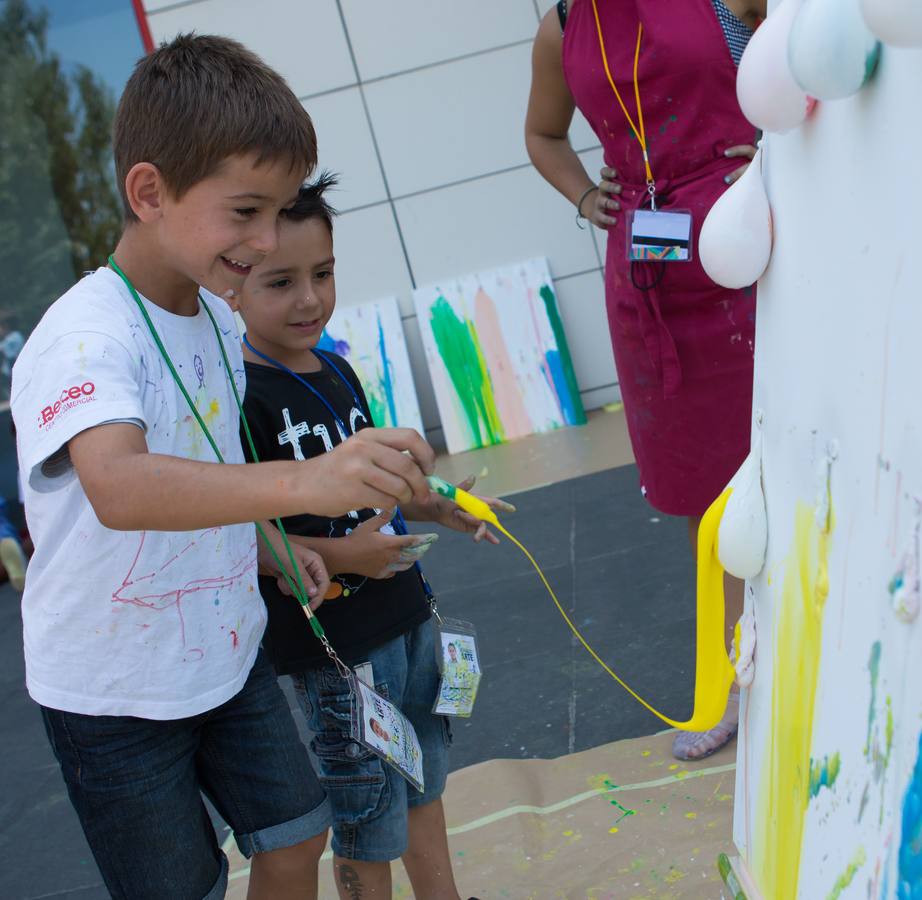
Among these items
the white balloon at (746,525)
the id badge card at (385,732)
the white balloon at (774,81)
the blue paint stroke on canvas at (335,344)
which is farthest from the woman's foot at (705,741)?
the blue paint stroke on canvas at (335,344)

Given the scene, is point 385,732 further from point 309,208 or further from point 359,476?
point 309,208

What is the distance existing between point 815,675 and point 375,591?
0.86m

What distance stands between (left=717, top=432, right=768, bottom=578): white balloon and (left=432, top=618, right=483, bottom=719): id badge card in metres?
0.67

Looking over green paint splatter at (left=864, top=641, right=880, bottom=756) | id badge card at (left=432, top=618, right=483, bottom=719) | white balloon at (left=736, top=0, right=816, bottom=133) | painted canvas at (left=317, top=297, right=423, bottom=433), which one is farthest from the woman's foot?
painted canvas at (left=317, top=297, right=423, bottom=433)

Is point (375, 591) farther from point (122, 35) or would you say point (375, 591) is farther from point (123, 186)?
point (122, 35)

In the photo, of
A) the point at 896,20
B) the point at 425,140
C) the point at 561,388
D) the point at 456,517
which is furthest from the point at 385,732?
the point at 425,140

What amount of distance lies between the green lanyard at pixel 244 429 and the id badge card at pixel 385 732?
0.07 metres

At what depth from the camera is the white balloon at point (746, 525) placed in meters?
1.29

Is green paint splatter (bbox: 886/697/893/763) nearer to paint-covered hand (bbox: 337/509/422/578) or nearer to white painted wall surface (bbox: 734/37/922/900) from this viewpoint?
white painted wall surface (bbox: 734/37/922/900)

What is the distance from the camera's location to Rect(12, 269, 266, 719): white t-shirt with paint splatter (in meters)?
1.36

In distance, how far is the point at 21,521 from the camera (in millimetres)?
6012

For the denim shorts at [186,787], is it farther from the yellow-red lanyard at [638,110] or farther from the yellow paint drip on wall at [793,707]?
the yellow-red lanyard at [638,110]

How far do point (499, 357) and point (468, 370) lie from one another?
0.17 metres

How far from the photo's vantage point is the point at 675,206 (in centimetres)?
218
